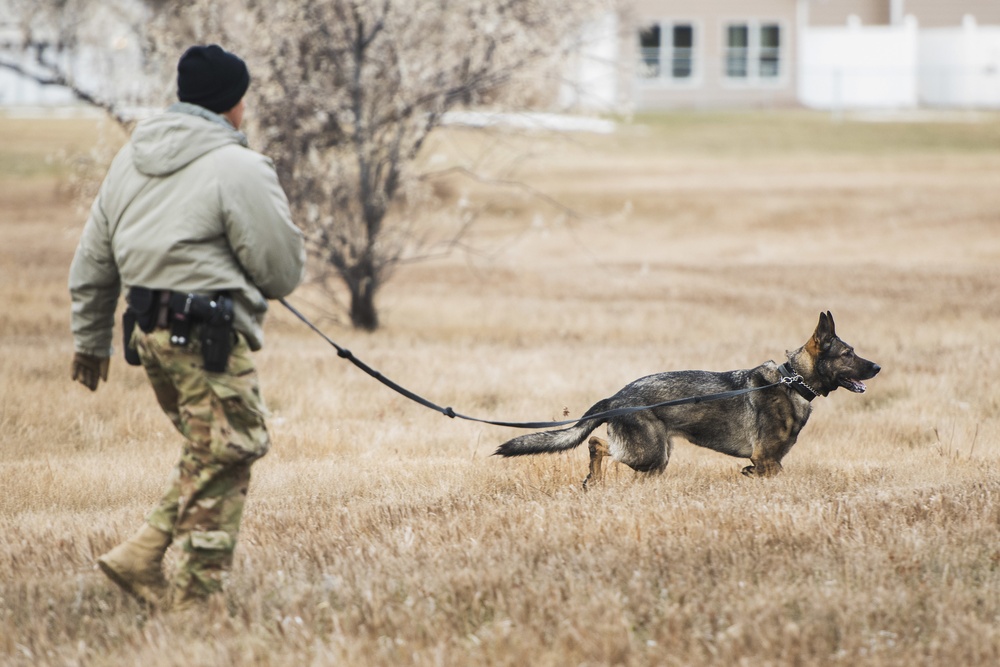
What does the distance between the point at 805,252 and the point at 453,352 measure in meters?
13.0

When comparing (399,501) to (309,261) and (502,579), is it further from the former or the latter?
(309,261)

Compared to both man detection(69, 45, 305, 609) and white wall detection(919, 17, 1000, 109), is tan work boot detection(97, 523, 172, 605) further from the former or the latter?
white wall detection(919, 17, 1000, 109)

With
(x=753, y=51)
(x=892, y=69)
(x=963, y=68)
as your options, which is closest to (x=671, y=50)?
(x=753, y=51)

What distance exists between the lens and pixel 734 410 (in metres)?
6.59

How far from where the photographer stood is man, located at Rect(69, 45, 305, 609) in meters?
4.10

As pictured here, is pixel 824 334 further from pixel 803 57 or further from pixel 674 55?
pixel 803 57

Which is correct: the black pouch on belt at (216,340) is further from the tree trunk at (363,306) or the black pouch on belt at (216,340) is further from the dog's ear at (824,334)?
the tree trunk at (363,306)

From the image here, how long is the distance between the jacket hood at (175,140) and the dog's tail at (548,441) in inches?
94.1

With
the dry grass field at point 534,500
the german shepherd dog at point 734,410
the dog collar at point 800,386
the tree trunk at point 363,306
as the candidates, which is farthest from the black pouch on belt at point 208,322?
the tree trunk at point 363,306

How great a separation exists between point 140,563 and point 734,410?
11.8ft

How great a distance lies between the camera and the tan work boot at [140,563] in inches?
169

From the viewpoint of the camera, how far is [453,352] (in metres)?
11.8

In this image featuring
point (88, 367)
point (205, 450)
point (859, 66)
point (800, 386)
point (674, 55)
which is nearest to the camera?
point (205, 450)

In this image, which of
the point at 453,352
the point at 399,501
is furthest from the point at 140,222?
the point at 453,352
